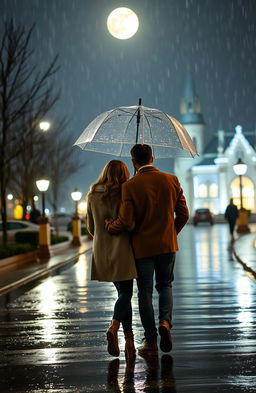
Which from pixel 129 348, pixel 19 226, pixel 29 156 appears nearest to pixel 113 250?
pixel 129 348

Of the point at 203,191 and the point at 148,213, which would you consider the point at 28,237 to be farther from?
the point at 203,191

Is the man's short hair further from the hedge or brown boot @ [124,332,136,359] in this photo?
the hedge

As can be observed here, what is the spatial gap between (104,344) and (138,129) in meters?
2.36

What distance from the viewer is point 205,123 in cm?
10819

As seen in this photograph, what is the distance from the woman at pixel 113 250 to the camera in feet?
21.6

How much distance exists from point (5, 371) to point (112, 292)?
6764 millimetres

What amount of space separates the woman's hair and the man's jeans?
2.29 feet

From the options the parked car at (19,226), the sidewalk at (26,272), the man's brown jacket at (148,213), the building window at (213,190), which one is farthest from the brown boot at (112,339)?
the building window at (213,190)

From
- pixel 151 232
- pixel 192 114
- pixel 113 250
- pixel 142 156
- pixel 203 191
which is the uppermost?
pixel 192 114

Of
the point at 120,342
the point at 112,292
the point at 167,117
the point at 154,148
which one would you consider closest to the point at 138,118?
the point at 167,117

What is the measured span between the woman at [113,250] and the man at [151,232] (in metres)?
0.11

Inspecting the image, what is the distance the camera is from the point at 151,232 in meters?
6.68

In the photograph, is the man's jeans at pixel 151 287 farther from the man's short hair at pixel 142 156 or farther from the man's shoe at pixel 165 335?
the man's short hair at pixel 142 156

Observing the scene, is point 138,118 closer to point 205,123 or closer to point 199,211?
point 199,211
